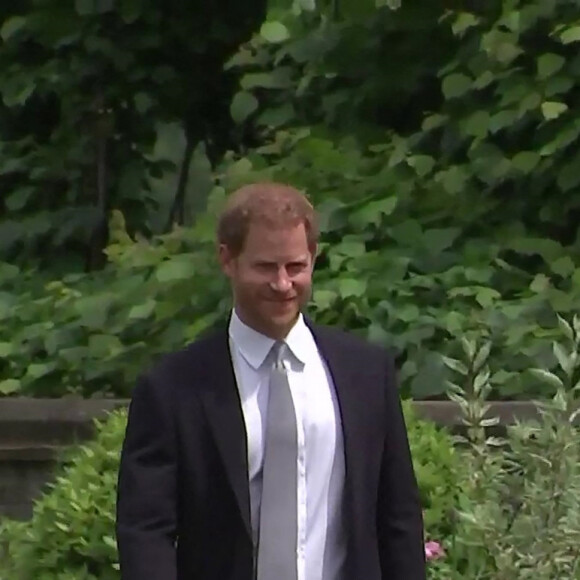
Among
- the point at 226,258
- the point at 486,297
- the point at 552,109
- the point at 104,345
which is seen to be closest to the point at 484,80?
the point at 552,109

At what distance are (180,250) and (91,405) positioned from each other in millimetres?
830

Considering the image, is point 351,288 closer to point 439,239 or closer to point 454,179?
point 439,239

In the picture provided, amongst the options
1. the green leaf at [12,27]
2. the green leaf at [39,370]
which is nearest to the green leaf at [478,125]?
the green leaf at [39,370]

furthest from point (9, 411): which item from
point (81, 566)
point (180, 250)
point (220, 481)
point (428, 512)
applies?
point (220, 481)

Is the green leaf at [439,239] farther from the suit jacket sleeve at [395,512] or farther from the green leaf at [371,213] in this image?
the suit jacket sleeve at [395,512]

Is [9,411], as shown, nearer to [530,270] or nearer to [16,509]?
[16,509]

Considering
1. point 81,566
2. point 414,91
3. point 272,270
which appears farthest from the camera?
point 414,91

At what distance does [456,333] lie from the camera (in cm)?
468

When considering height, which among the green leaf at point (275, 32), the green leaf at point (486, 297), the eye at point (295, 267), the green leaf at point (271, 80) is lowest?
the green leaf at point (486, 297)

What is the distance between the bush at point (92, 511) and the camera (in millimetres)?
3773

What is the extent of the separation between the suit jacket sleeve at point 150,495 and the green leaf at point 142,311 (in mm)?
2656

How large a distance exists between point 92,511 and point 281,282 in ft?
5.15

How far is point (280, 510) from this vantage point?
8.09 ft

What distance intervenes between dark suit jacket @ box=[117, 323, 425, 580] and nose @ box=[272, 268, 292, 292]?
0.63 ft
